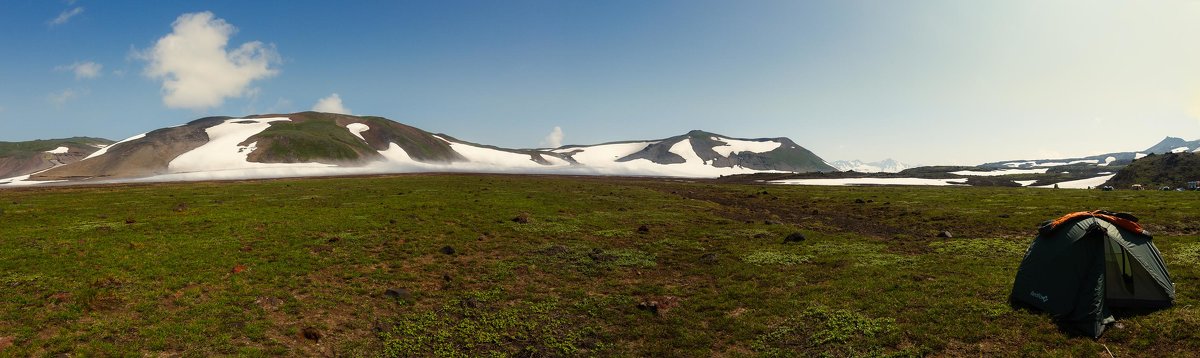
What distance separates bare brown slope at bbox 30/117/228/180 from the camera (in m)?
136

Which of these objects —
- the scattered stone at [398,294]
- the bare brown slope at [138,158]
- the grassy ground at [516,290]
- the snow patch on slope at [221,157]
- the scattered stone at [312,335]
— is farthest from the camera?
the snow patch on slope at [221,157]

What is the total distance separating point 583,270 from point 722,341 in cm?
1035

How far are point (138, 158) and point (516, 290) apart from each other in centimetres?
19042

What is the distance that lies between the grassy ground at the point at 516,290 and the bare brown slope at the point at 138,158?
139 metres

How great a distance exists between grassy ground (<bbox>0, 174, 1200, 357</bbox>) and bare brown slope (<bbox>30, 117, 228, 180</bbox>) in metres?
139

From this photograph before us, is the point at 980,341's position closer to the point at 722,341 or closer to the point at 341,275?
the point at 722,341

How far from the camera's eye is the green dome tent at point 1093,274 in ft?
47.0

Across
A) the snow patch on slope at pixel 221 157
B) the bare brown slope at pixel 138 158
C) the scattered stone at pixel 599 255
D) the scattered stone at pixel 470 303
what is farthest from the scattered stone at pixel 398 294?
the bare brown slope at pixel 138 158

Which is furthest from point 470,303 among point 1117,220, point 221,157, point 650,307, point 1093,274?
point 221,157

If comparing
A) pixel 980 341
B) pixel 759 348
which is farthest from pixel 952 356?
pixel 759 348

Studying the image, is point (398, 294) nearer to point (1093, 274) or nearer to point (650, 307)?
point (650, 307)

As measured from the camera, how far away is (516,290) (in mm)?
21578

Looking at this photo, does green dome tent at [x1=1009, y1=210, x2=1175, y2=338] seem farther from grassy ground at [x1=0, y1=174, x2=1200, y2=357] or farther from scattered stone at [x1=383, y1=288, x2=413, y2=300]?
scattered stone at [x1=383, y1=288, x2=413, y2=300]

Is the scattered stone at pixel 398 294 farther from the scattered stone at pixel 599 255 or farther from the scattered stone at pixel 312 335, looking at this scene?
the scattered stone at pixel 599 255
